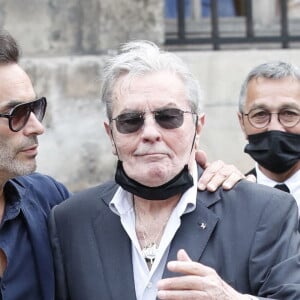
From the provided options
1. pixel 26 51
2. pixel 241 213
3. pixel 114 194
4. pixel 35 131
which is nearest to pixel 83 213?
pixel 114 194

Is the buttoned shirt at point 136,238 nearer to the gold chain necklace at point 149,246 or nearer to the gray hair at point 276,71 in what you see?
the gold chain necklace at point 149,246

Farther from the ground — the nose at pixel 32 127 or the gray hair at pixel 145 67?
the gray hair at pixel 145 67

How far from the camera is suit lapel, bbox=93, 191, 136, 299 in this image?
3.00 meters

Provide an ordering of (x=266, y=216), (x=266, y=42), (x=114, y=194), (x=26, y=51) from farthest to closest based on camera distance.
A: (x=266, y=42), (x=26, y=51), (x=114, y=194), (x=266, y=216)

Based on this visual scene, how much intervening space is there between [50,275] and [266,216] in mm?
806

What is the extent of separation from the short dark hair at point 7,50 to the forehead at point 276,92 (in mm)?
1160

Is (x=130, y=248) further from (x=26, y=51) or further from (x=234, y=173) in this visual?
(x=26, y=51)

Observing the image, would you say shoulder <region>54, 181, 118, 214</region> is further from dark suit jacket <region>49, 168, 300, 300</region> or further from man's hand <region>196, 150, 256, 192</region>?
man's hand <region>196, 150, 256, 192</region>

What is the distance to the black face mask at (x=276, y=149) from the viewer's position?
13.1 ft

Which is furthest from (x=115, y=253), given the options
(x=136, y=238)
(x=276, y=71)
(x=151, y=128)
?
(x=276, y=71)

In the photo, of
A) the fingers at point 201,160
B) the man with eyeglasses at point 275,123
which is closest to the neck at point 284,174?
the man with eyeglasses at point 275,123

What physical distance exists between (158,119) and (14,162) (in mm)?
631

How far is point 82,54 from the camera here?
658 centimetres

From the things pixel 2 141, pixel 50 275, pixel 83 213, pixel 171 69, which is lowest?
pixel 50 275
